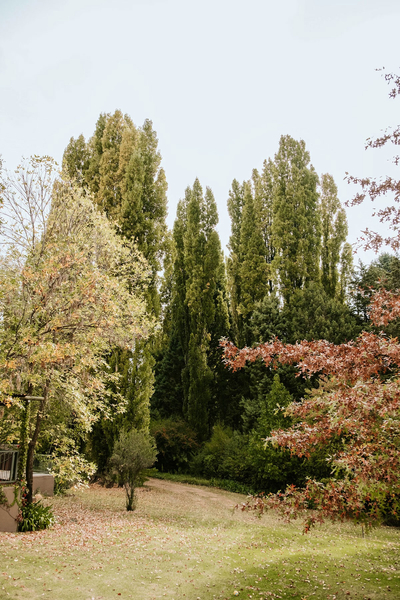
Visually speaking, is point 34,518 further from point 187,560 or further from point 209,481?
point 209,481

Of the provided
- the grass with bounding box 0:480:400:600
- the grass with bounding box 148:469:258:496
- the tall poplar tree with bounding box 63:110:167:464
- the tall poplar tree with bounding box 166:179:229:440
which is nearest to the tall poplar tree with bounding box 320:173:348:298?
the tall poplar tree with bounding box 166:179:229:440

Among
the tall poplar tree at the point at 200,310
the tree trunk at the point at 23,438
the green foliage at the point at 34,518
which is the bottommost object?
the green foliage at the point at 34,518

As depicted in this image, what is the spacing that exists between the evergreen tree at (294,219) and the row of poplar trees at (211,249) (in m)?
0.06

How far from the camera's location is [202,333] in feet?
75.4

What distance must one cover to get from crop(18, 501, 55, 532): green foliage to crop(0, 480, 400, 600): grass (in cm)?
33

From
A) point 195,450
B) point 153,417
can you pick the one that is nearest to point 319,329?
point 195,450

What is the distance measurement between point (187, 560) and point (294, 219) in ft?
61.3

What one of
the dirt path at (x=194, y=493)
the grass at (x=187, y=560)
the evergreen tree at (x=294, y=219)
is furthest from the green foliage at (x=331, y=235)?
the grass at (x=187, y=560)

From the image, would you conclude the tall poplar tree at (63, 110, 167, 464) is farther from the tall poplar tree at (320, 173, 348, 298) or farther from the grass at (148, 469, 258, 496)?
the tall poplar tree at (320, 173, 348, 298)

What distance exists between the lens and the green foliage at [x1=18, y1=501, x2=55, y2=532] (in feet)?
27.0

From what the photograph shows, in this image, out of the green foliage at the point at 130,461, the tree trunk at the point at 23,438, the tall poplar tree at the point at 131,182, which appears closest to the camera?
the tree trunk at the point at 23,438

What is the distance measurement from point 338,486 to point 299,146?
882 inches

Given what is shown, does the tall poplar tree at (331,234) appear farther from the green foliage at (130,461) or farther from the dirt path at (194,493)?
the green foliage at (130,461)

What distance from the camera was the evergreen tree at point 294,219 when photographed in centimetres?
2155
